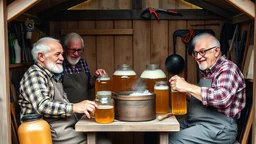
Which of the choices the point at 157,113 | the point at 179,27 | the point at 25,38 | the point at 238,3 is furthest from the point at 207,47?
the point at 25,38

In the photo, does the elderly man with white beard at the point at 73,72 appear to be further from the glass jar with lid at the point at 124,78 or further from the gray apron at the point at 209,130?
the gray apron at the point at 209,130

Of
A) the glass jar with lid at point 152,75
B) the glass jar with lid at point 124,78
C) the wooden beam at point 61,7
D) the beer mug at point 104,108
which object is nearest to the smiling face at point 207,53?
the glass jar with lid at point 152,75

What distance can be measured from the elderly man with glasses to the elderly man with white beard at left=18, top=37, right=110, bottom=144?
813 millimetres

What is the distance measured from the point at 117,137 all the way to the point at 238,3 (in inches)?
99.8

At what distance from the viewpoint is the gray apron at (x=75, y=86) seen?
388 cm

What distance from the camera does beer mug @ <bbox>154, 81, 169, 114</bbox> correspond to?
2.93 m

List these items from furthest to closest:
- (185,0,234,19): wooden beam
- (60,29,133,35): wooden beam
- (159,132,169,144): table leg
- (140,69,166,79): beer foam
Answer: (60,29,133,35): wooden beam, (185,0,234,19): wooden beam, (140,69,166,79): beer foam, (159,132,169,144): table leg

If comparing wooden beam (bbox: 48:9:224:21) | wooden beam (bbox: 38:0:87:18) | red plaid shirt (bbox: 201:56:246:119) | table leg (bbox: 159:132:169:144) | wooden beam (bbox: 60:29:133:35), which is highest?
wooden beam (bbox: 38:0:87:18)

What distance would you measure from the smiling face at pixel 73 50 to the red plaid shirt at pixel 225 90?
1.56m

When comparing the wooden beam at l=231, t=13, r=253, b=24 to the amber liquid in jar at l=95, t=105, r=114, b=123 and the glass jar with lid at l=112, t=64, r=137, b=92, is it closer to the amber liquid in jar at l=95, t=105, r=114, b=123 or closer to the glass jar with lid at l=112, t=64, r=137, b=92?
the glass jar with lid at l=112, t=64, r=137, b=92

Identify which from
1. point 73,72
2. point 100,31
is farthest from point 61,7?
point 73,72

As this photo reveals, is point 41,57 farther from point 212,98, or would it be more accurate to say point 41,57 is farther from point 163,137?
point 212,98

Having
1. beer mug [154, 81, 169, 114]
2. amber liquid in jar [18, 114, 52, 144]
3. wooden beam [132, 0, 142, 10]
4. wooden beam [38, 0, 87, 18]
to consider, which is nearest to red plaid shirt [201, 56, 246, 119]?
beer mug [154, 81, 169, 114]

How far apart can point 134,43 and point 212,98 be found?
188 centimetres
